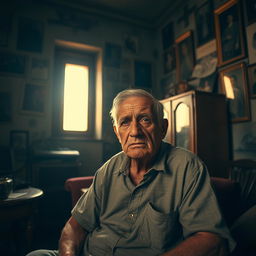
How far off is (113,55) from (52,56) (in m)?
1.10

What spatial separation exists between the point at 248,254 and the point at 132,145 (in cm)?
68

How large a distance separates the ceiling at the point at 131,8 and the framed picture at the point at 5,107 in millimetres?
1807

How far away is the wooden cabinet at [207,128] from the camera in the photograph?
2555 millimetres

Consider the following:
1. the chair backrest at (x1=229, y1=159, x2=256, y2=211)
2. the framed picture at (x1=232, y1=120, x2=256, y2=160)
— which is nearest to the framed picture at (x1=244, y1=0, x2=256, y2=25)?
the framed picture at (x1=232, y1=120, x2=256, y2=160)

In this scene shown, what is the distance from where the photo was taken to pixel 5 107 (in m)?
3.25

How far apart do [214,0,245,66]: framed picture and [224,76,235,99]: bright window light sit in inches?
8.7

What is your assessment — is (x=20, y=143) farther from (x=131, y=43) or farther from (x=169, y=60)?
(x=169, y=60)

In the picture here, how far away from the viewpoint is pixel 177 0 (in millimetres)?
3641

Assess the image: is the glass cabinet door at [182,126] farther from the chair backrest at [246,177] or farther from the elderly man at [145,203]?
the elderly man at [145,203]

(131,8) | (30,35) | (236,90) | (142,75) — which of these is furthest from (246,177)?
(30,35)

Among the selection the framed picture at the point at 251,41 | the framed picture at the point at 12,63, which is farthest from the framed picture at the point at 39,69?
the framed picture at the point at 251,41

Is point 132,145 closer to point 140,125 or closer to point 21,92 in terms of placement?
point 140,125

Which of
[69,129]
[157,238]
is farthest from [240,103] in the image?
[69,129]

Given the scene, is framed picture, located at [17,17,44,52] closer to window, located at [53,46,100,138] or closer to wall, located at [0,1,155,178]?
wall, located at [0,1,155,178]
